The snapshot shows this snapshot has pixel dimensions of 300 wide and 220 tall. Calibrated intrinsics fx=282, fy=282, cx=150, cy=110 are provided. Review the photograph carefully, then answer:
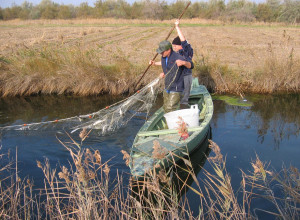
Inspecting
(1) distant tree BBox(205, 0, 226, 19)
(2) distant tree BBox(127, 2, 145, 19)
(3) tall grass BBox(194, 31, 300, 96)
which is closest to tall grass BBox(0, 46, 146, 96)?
(3) tall grass BBox(194, 31, 300, 96)

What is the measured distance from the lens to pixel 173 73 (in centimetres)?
612

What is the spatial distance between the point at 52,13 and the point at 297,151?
5657 centimetres

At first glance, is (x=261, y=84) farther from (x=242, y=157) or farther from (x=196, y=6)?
(x=196, y=6)

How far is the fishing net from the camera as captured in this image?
6.91 metres

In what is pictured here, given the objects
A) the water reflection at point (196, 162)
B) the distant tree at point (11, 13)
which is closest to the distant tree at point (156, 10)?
the distant tree at point (11, 13)

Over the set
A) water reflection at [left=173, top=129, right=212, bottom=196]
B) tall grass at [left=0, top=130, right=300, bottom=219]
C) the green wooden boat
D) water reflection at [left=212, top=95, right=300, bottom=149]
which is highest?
tall grass at [left=0, top=130, right=300, bottom=219]

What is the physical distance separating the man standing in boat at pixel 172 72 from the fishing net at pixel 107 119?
1.18 meters

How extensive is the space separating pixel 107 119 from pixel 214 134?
9.15 feet

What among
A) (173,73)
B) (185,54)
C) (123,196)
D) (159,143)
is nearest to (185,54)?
(185,54)

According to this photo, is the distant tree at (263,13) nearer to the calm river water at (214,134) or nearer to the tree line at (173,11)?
the tree line at (173,11)

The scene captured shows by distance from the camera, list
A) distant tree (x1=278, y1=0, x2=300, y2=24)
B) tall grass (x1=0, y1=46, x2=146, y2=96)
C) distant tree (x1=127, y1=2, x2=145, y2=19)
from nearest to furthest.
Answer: tall grass (x1=0, y1=46, x2=146, y2=96) → distant tree (x1=278, y1=0, x2=300, y2=24) → distant tree (x1=127, y1=2, x2=145, y2=19)

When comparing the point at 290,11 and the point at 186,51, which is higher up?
the point at 290,11

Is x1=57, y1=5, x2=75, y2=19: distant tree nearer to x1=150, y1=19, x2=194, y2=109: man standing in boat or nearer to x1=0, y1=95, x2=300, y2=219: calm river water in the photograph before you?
x1=0, y1=95, x2=300, y2=219: calm river water

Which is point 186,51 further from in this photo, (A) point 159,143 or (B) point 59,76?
(B) point 59,76
